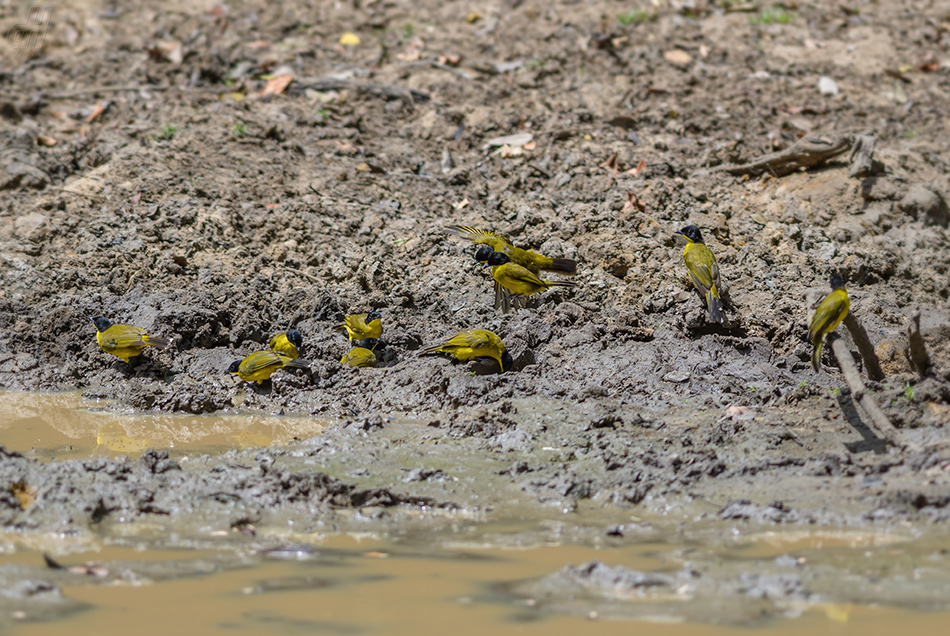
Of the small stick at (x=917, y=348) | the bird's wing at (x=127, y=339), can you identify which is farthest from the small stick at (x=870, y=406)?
the bird's wing at (x=127, y=339)

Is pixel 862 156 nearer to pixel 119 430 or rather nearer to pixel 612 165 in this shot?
pixel 612 165

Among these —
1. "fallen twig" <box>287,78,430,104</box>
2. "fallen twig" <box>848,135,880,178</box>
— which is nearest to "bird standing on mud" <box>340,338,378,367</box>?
"fallen twig" <box>287,78,430,104</box>

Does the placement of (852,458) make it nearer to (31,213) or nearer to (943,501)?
(943,501)

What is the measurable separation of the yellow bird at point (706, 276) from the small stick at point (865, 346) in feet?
4.61

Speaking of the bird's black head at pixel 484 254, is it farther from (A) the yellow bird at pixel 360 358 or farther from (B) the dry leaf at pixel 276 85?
(B) the dry leaf at pixel 276 85

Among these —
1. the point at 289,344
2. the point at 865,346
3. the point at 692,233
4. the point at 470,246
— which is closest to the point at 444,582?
the point at 865,346

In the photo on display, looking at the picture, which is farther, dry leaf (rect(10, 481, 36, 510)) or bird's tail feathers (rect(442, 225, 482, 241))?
bird's tail feathers (rect(442, 225, 482, 241))

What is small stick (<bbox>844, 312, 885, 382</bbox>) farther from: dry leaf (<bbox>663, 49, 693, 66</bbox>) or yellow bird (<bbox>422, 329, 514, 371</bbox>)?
dry leaf (<bbox>663, 49, 693, 66</bbox>)

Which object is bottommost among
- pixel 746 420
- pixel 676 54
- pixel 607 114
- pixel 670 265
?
pixel 746 420

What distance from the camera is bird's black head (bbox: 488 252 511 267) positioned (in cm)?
711

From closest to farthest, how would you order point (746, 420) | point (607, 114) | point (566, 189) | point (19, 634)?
point (19, 634) → point (746, 420) → point (566, 189) → point (607, 114)

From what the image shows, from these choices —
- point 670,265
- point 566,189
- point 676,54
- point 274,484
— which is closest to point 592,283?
point 670,265

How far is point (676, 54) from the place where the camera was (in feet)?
38.0

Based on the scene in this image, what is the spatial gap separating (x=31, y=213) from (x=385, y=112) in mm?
4163
